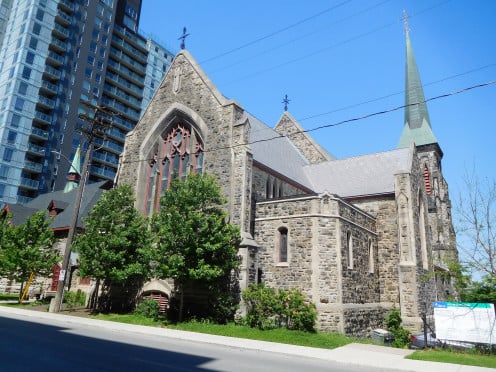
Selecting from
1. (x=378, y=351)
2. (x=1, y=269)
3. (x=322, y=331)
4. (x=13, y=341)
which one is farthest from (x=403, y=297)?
(x=1, y=269)

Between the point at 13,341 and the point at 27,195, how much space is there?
183 ft

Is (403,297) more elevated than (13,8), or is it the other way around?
(13,8)

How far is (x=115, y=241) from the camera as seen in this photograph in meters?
20.2

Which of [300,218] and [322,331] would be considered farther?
[300,218]

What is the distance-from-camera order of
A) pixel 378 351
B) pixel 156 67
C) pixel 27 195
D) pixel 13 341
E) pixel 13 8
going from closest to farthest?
pixel 13 341, pixel 378 351, pixel 27 195, pixel 13 8, pixel 156 67

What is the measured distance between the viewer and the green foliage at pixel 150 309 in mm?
19375

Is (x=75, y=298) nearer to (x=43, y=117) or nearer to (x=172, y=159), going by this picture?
(x=172, y=159)

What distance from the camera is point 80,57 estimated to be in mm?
70125

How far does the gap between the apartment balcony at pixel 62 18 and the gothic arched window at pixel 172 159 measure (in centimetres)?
5643

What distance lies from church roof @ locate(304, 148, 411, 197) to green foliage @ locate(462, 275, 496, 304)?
11.3 m

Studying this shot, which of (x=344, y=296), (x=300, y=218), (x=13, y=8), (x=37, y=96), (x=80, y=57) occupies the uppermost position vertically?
(x=13, y=8)

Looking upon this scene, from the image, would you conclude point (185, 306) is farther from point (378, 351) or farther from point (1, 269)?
point (1, 269)

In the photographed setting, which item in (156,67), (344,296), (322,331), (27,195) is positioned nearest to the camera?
(322,331)

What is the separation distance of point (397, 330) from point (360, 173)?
13.4 m
